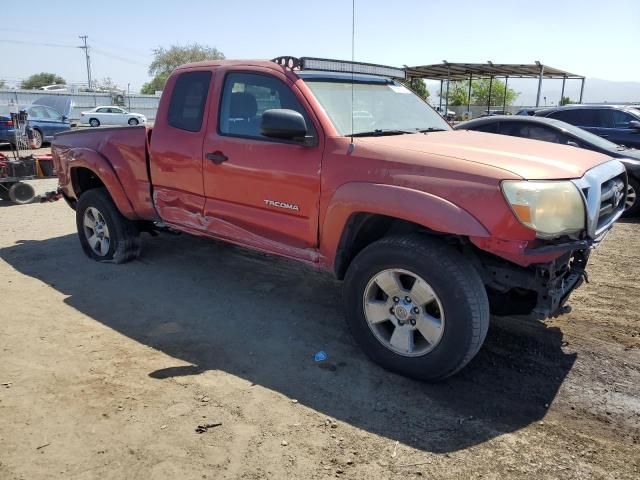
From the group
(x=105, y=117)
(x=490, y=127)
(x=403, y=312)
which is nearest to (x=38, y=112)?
(x=105, y=117)

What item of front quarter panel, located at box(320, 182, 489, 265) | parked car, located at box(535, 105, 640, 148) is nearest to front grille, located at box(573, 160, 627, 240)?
front quarter panel, located at box(320, 182, 489, 265)

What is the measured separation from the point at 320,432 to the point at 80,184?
173 inches

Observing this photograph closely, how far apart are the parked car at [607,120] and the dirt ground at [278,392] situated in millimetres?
6071

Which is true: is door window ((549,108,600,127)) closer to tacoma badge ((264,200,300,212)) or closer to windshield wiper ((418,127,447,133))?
windshield wiper ((418,127,447,133))

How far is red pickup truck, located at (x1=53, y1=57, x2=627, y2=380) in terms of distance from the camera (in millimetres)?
2904

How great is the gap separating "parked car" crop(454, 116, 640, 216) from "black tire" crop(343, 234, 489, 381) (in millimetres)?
4714

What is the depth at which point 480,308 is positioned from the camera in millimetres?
2955

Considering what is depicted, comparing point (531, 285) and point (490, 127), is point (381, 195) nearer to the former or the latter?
point (531, 285)

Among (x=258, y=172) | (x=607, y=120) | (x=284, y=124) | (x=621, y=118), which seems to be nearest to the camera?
(x=284, y=124)

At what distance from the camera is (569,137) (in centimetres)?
758

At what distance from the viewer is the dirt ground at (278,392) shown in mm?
2566

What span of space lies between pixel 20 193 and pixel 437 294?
8.24 meters

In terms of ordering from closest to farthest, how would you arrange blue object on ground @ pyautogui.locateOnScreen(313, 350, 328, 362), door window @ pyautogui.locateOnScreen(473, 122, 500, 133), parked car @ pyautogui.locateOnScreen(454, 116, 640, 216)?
blue object on ground @ pyautogui.locateOnScreen(313, 350, 328, 362) < parked car @ pyautogui.locateOnScreen(454, 116, 640, 216) < door window @ pyautogui.locateOnScreen(473, 122, 500, 133)

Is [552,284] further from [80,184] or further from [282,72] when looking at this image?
[80,184]
